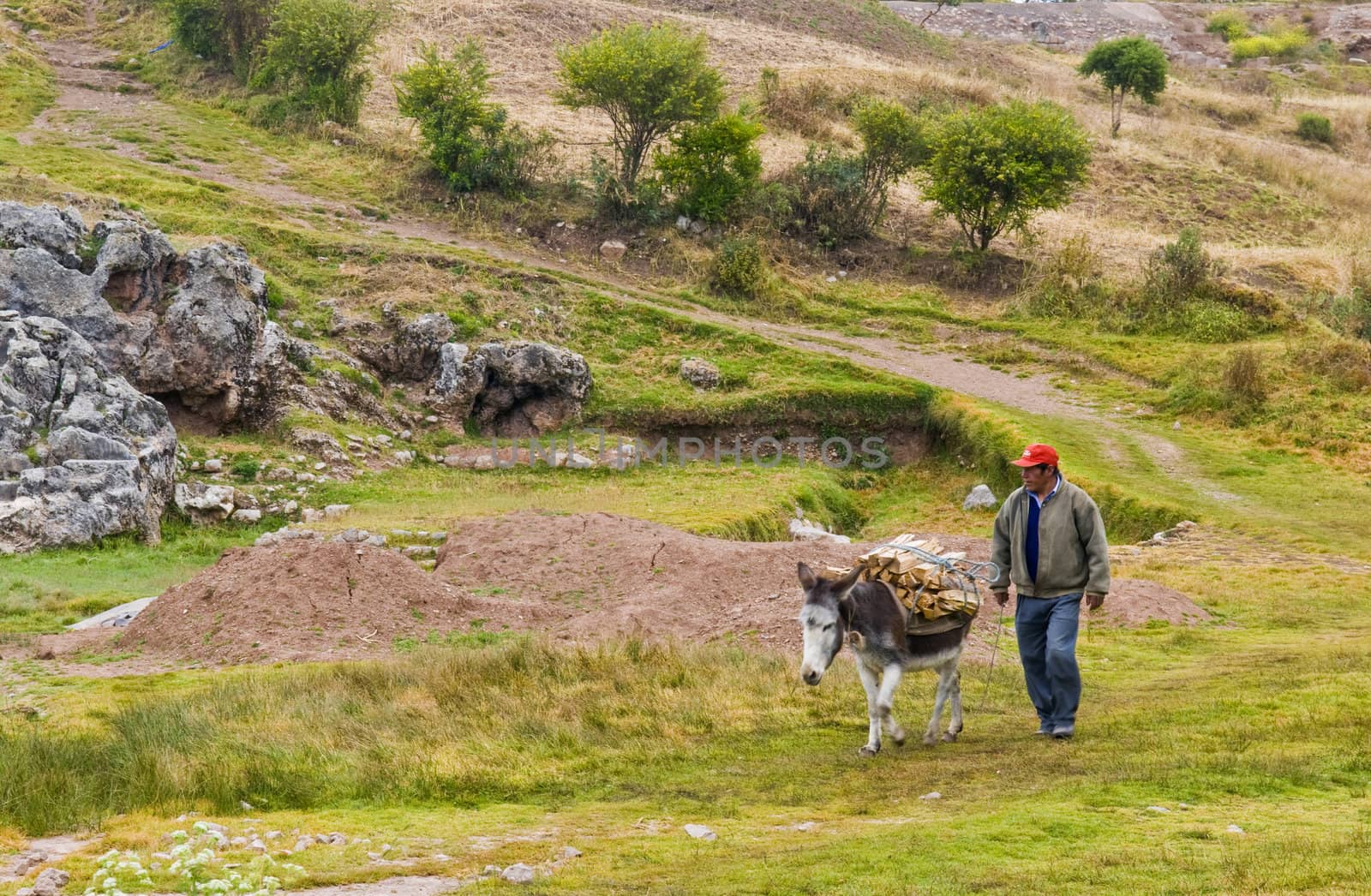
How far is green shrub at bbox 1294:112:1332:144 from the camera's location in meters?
74.2

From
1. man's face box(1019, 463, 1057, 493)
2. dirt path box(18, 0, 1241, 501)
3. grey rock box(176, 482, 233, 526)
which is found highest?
man's face box(1019, 463, 1057, 493)

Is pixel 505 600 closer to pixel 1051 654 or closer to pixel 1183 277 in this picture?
pixel 1051 654

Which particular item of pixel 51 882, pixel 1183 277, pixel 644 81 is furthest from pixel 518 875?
pixel 644 81

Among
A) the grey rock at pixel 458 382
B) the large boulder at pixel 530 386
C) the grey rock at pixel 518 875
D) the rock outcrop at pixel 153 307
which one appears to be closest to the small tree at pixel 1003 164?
the large boulder at pixel 530 386

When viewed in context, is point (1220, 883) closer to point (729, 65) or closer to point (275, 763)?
point (275, 763)

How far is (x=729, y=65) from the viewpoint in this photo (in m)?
66.4

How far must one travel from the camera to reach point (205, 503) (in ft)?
84.9

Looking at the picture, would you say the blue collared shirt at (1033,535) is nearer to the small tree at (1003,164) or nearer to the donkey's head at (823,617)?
the donkey's head at (823,617)

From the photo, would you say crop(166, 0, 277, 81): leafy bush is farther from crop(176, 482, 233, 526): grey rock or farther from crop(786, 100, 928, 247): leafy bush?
crop(176, 482, 233, 526): grey rock

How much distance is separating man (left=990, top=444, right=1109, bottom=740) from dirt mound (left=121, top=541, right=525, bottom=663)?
861 cm

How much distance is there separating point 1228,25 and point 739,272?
87.9 meters

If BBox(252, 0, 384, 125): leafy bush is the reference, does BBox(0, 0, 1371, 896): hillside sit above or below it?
below

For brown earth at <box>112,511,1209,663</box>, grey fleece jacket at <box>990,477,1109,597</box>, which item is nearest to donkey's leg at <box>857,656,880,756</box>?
grey fleece jacket at <box>990,477,1109,597</box>

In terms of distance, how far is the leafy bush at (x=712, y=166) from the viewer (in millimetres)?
45906
